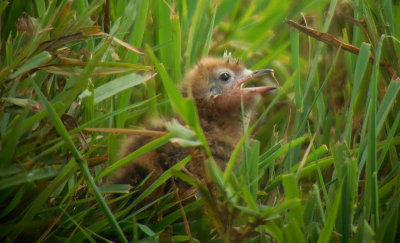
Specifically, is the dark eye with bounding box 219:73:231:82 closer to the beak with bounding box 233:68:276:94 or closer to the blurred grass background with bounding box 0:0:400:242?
the beak with bounding box 233:68:276:94

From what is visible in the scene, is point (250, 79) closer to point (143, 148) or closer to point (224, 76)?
point (224, 76)

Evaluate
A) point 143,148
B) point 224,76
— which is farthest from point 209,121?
point 143,148

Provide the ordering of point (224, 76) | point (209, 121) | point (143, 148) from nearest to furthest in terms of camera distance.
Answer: point (143, 148) → point (209, 121) → point (224, 76)

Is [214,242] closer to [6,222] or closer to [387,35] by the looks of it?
[6,222]

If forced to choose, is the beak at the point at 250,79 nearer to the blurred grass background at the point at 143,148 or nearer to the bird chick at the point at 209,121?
the bird chick at the point at 209,121

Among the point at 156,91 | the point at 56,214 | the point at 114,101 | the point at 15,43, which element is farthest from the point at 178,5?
the point at 56,214

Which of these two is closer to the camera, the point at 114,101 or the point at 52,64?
the point at 52,64
